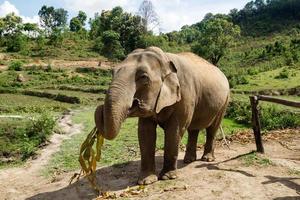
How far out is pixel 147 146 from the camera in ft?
26.3

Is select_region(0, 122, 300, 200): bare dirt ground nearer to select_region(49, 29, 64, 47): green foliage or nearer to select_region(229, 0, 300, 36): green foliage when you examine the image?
select_region(49, 29, 64, 47): green foliage

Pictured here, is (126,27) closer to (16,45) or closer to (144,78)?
(16,45)

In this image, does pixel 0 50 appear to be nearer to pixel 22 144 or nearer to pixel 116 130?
pixel 22 144

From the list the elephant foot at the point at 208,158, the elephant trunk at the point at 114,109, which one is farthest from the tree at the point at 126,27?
the elephant trunk at the point at 114,109

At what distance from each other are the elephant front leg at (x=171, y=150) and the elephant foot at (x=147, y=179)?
7.1 inches

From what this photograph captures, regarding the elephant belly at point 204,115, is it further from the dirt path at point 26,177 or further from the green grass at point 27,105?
the green grass at point 27,105

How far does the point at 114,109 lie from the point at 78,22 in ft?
229

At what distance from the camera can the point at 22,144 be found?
13383 mm

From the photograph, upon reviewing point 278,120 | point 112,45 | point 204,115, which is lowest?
point 278,120

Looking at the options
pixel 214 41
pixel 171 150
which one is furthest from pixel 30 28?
pixel 171 150

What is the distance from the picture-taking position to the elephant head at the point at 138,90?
20.2 ft

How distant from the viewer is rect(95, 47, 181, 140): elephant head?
6.17 meters

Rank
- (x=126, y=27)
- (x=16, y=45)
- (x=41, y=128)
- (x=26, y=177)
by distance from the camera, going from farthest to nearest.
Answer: (x=16, y=45) → (x=126, y=27) → (x=41, y=128) → (x=26, y=177)

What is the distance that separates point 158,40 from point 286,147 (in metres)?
32.6
